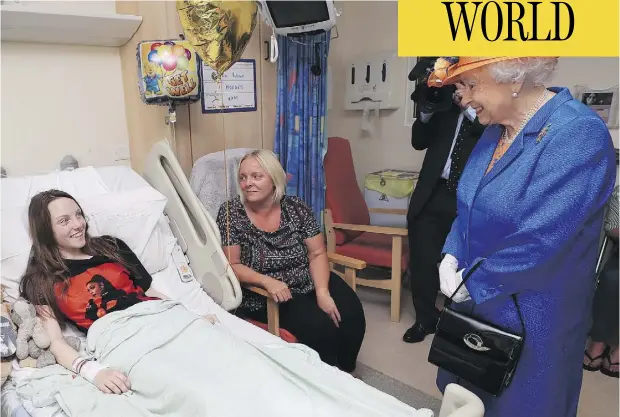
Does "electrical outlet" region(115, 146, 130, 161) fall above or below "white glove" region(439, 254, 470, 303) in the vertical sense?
above

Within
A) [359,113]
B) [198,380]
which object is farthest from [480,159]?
[359,113]

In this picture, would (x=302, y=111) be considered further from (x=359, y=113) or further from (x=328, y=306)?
(x=328, y=306)

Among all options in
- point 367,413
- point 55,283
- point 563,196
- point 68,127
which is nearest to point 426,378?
point 367,413

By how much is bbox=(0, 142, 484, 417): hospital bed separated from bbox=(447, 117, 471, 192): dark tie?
1206mm

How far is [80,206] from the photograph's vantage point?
178 centimetres

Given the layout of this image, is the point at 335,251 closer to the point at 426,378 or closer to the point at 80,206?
the point at 426,378

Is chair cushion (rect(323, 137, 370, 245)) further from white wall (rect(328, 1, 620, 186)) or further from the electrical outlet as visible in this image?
the electrical outlet

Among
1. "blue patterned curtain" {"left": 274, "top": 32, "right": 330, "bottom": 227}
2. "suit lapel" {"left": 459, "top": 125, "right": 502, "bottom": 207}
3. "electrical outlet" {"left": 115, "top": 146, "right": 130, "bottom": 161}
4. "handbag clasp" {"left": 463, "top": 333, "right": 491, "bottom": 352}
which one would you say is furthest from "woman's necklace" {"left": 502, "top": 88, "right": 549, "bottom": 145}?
"electrical outlet" {"left": 115, "top": 146, "right": 130, "bottom": 161}

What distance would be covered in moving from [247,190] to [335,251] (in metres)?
1.04

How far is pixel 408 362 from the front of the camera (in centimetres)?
241

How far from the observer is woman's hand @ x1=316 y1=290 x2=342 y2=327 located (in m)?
2.01

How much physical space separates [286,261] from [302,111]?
103 centimetres

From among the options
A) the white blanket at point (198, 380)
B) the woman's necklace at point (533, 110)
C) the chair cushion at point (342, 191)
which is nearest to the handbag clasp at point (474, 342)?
the white blanket at point (198, 380)

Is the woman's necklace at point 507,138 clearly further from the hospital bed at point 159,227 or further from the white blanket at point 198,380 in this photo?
the hospital bed at point 159,227
